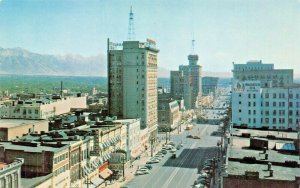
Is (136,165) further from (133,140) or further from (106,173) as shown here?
(106,173)

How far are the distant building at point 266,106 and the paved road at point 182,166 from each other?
13130mm

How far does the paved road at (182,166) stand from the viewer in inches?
3022

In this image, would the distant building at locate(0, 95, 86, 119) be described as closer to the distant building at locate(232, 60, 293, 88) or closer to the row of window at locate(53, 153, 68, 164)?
the row of window at locate(53, 153, 68, 164)

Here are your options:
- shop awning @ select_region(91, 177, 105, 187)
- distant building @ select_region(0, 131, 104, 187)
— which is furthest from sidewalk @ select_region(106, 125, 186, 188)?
distant building @ select_region(0, 131, 104, 187)

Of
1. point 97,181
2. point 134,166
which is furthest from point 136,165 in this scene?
point 97,181

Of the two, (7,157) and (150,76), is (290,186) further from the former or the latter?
(150,76)

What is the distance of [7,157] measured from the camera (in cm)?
5719

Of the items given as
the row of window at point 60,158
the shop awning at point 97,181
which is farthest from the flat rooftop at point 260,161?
the shop awning at point 97,181

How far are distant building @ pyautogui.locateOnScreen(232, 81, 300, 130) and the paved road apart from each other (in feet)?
43.1

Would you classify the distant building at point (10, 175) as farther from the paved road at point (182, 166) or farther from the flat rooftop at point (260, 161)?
the paved road at point (182, 166)

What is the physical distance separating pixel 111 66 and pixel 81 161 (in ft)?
207

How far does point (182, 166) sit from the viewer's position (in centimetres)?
9175

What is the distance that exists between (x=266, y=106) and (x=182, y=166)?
91.8ft

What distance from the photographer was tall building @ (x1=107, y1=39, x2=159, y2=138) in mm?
120688
